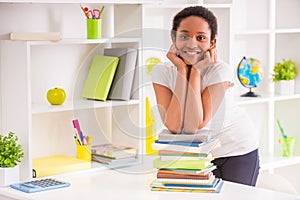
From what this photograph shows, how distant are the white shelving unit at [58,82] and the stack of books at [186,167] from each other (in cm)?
→ 50

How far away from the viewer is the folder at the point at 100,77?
3029mm

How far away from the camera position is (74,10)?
310 cm

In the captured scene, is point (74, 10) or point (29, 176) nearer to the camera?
point (29, 176)

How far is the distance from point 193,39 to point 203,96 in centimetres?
25

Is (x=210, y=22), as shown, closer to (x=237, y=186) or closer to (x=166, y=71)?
(x=166, y=71)

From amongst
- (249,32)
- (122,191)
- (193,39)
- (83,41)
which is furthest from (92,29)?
(249,32)

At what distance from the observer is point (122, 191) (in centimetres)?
260

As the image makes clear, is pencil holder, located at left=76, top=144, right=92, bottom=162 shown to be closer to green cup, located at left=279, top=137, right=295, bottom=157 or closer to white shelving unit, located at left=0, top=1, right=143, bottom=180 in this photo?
white shelving unit, located at left=0, top=1, right=143, bottom=180

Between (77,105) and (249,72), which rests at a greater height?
(249,72)

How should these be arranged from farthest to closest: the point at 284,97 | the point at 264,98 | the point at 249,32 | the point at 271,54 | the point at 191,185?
1. the point at 271,54
2. the point at 284,97
3. the point at 264,98
4. the point at 249,32
5. the point at 191,185

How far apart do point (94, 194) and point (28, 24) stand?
862 millimetres

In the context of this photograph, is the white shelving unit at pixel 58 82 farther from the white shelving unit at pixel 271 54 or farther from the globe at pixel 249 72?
the white shelving unit at pixel 271 54

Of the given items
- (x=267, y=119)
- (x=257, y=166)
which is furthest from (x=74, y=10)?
(x=267, y=119)

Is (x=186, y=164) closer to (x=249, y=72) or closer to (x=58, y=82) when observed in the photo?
(x=58, y=82)
